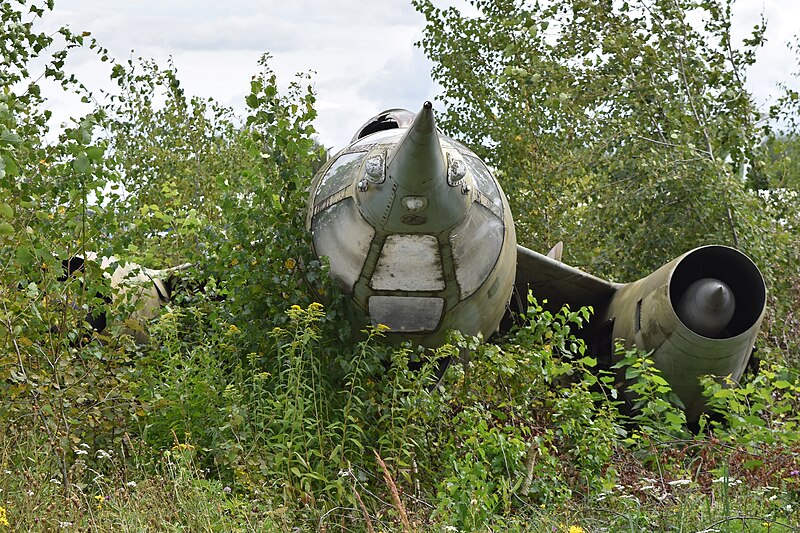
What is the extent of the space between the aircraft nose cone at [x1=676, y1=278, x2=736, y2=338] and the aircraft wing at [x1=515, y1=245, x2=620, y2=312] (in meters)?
1.29

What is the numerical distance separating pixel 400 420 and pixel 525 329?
5.30 feet

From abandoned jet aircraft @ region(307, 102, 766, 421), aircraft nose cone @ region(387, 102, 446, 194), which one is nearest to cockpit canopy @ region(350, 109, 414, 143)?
abandoned jet aircraft @ region(307, 102, 766, 421)

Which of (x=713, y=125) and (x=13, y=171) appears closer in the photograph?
(x=13, y=171)

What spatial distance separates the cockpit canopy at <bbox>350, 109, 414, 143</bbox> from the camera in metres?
7.84

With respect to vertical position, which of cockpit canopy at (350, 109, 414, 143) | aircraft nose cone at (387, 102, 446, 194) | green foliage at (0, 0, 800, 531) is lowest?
green foliage at (0, 0, 800, 531)

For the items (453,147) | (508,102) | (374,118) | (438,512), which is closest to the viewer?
(438,512)

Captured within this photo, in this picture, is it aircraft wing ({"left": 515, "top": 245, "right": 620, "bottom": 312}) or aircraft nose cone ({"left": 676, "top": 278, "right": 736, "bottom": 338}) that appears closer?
aircraft nose cone ({"left": 676, "top": 278, "right": 736, "bottom": 338})

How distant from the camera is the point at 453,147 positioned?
6.70 metres

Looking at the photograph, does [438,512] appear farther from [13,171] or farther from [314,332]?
[13,171]

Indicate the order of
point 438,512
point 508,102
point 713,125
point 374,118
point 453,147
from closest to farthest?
point 438,512 < point 453,147 < point 374,118 < point 713,125 < point 508,102

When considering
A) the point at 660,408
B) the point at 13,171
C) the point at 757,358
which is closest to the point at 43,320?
the point at 13,171

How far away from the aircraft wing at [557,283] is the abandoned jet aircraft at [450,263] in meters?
0.12

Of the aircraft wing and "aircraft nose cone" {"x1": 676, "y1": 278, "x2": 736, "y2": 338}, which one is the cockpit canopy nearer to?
the aircraft wing

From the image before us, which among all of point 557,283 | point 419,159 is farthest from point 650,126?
point 419,159
